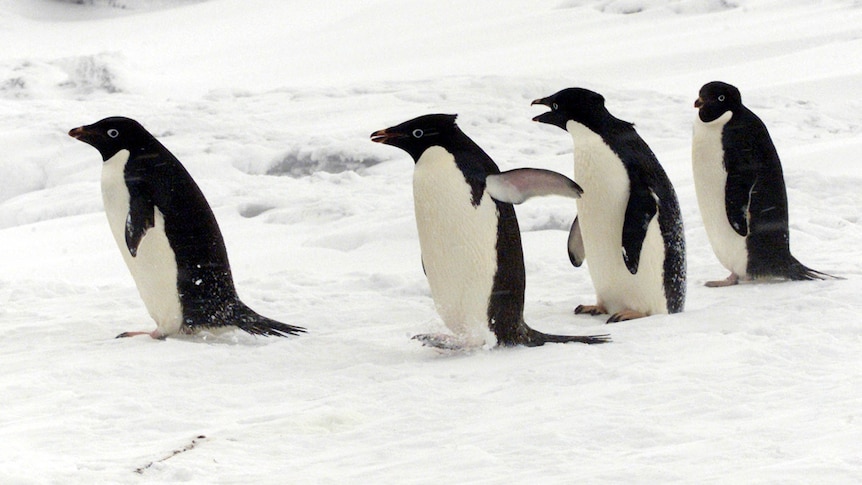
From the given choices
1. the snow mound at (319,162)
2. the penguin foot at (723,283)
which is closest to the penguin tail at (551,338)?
the penguin foot at (723,283)

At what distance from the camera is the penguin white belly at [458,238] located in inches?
143

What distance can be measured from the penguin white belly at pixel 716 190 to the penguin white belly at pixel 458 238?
58.5 inches

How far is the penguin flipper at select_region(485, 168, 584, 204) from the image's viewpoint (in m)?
3.52

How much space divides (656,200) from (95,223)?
4.40m

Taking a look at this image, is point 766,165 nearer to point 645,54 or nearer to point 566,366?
point 566,366

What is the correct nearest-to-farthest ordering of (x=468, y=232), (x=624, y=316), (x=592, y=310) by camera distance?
1. (x=468, y=232)
2. (x=624, y=316)
3. (x=592, y=310)

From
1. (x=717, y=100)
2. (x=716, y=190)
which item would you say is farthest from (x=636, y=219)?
(x=717, y=100)

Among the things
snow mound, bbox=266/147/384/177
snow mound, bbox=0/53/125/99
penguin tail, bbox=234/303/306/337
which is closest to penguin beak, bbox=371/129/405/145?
penguin tail, bbox=234/303/306/337

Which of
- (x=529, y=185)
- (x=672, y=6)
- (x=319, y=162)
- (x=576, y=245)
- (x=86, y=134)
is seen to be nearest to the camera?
(x=529, y=185)

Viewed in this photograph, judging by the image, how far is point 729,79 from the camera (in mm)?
12062

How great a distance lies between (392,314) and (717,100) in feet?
5.65

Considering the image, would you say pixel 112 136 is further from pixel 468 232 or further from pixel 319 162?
pixel 319 162

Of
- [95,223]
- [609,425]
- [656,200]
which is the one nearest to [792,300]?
[656,200]

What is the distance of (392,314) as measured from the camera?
454 centimetres
